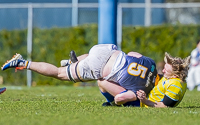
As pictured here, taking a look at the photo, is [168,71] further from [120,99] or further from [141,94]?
[120,99]

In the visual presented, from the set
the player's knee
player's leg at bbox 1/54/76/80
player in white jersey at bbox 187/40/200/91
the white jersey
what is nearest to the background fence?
player in white jersey at bbox 187/40/200/91

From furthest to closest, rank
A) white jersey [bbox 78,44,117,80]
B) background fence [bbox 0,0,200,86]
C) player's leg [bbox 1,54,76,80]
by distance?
background fence [bbox 0,0,200,86], player's leg [bbox 1,54,76,80], white jersey [bbox 78,44,117,80]

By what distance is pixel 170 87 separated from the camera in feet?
19.8

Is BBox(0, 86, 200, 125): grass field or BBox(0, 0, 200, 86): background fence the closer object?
BBox(0, 86, 200, 125): grass field

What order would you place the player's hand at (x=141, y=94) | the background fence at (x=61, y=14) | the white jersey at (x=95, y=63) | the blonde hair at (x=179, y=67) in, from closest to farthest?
1. the player's hand at (x=141, y=94)
2. the blonde hair at (x=179, y=67)
3. the white jersey at (x=95, y=63)
4. the background fence at (x=61, y=14)

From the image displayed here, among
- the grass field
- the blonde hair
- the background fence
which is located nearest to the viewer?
→ the grass field

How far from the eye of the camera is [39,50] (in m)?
14.8

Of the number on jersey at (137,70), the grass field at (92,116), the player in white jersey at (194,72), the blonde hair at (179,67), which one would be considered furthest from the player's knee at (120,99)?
the player in white jersey at (194,72)

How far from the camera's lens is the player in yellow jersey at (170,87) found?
6.03 m

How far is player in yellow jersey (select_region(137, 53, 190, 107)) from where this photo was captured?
6027mm

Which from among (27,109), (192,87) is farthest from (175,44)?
(27,109)

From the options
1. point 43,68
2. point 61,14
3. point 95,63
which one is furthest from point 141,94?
point 61,14

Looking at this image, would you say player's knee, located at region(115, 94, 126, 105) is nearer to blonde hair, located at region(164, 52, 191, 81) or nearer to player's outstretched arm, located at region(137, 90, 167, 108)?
player's outstretched arm, located at region(137, 90, 167, 108)

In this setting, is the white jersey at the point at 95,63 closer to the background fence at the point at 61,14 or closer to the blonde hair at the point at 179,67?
the blonde hair at the point at 179,67
